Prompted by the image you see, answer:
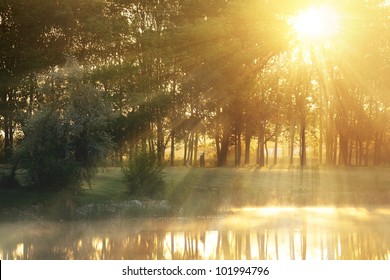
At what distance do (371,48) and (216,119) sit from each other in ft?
53.0

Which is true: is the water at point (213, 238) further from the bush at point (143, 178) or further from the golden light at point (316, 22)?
the golden light at point (316, 22)

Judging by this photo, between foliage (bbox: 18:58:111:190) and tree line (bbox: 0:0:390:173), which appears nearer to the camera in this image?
foliage (bbox: 18:58:111:190)

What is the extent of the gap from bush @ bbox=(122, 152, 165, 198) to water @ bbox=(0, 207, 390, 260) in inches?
237

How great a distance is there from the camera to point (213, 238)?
28.3 meters

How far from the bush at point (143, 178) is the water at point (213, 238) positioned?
603 cm

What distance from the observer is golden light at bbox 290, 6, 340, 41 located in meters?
66.3

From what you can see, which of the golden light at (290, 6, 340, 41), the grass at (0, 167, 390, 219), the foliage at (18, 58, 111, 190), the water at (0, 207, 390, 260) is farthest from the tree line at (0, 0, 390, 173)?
the water at (0, 207, 390, 260)

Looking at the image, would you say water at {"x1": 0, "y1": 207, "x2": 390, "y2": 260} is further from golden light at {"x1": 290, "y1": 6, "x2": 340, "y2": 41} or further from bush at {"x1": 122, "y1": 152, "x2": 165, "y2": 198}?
golden light at {"x1": 290, "y1": 6, "x2": 340, "y2": 41}

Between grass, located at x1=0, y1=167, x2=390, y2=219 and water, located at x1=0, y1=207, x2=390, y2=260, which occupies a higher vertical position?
grass, located at x1=0, y1=167, x2=390, y2=219

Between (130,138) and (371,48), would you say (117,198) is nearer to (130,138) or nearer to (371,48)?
(130,138)

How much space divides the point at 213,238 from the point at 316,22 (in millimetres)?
44696

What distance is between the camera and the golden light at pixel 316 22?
66300 millimetres

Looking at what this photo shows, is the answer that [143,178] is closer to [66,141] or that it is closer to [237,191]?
[66,141]

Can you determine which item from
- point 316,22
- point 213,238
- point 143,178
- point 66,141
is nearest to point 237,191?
point 143,178
